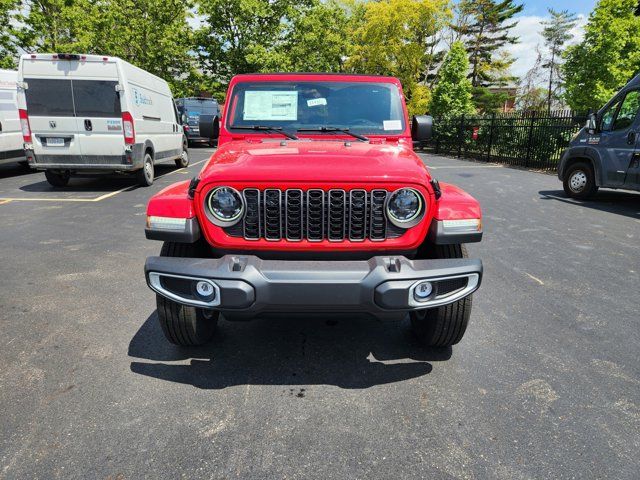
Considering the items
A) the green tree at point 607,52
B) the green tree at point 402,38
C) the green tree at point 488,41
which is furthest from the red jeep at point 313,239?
the green tree at point 488,41

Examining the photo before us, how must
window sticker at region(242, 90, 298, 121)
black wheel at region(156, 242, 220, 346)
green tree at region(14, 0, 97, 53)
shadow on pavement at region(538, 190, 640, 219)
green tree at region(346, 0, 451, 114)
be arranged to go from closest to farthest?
black wheel at region(156, 242, 220, 346)
window sticker at region(242, 90, 298, 121)
shadow on pavement at region(538, 190, 640, 219)
green tree at region(14, 0, 97, 53)
green tree at region(346, 0, 451, 114)

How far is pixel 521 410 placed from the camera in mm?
2449

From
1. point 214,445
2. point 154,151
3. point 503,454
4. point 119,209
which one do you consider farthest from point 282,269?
point 154,151

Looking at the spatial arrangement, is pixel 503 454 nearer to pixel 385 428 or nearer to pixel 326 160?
pixel 385 428

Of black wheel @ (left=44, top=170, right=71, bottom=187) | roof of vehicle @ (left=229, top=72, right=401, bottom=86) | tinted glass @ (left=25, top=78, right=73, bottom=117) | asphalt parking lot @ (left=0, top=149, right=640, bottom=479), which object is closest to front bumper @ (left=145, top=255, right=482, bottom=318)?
asphalt parking lot @ (left=0, top=149, right=640, bottom=479)

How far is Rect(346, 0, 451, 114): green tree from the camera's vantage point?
32.4 metres

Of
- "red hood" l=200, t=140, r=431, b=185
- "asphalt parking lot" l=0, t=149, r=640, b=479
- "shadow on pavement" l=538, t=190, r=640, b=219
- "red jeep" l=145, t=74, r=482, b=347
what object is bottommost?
"asphalt parking lot" l=0, t=149, r=640, b=479

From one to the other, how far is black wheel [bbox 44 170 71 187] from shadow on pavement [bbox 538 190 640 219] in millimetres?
10852

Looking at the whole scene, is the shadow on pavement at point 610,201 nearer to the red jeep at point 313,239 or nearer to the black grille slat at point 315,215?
the red jeep at point 313,239

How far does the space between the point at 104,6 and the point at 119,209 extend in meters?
23.7

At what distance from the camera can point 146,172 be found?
10070mm

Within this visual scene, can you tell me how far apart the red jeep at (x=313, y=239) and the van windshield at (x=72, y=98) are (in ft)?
23.6

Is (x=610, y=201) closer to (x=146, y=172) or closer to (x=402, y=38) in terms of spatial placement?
(x=146, y=172)

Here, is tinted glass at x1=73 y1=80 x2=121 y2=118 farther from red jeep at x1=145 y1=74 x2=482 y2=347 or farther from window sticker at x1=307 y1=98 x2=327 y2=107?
red jeep at x1=145 y1=74 x2=482 y2=347
